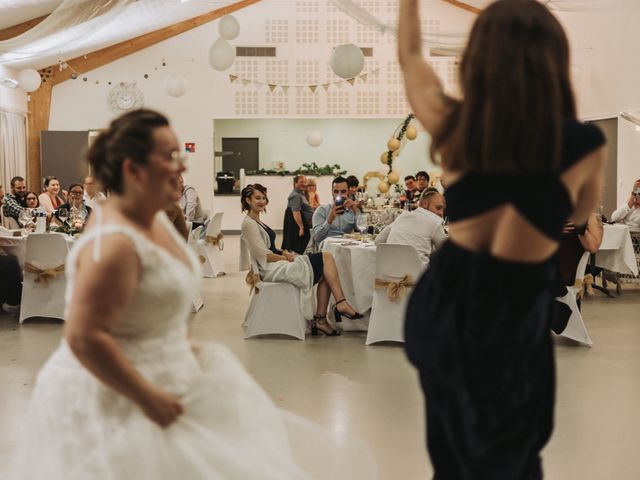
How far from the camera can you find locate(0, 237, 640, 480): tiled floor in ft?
12.8

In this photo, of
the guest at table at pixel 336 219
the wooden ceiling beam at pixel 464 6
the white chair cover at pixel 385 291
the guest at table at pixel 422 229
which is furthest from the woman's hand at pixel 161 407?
the wooden ceiling beam at pixel 464 6

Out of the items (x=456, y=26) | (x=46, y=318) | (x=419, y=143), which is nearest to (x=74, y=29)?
(x=46, y=318)

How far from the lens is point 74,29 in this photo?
31.2 ft

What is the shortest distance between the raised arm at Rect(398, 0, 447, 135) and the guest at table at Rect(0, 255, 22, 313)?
6.56 meters

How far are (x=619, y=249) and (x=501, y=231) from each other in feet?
25.8

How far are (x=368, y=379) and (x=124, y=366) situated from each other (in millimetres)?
3861

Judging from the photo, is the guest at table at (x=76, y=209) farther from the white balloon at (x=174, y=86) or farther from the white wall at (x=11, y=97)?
the white wall at (x=11, y=97)

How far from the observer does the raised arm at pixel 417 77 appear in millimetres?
1632

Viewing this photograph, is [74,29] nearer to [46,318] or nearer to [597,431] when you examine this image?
[46,318]

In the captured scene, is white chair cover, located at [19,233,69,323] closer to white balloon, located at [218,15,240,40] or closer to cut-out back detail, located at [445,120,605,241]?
white balloon, located at [218,15,240,40]

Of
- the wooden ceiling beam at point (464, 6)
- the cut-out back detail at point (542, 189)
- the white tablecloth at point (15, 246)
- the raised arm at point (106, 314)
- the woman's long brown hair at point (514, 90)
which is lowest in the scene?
the white tablecloth at point (15, 246)

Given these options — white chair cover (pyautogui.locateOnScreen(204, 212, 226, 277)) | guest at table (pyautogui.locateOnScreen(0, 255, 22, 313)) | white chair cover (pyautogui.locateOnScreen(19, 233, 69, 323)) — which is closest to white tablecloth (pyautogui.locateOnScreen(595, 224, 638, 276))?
white chair cover (pyautogui.locateOnScreen(204, 212, 226, 277))

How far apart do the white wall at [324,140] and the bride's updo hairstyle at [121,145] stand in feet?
59.9

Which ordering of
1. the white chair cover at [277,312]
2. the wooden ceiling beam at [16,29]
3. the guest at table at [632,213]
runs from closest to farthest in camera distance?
the white chair cover at [277,312] → the guest at table at [632,213] → the wooden ceiling beam at [16,29]
